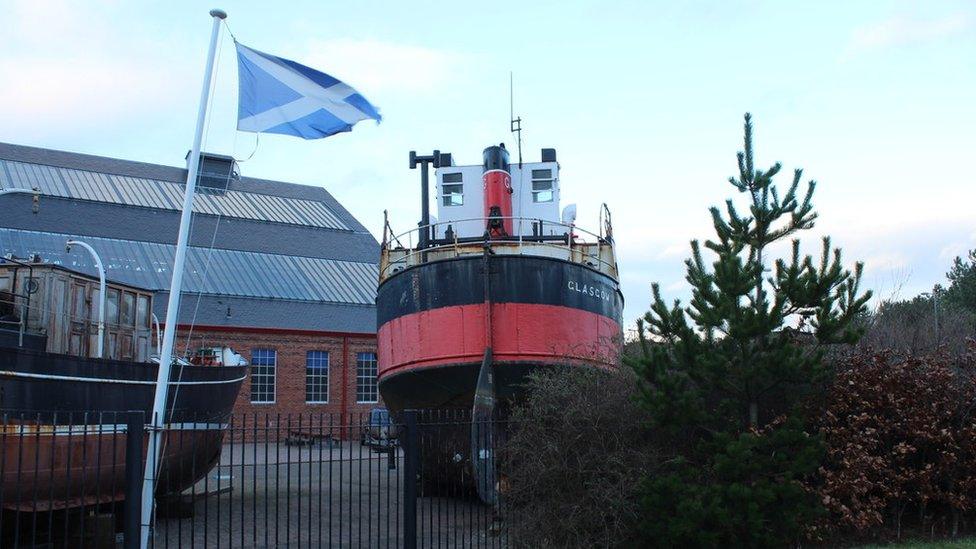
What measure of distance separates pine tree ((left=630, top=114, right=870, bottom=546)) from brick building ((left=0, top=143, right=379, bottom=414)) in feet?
74.4

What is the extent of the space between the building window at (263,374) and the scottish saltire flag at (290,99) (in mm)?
25278

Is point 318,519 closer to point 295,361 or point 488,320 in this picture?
point 488,320

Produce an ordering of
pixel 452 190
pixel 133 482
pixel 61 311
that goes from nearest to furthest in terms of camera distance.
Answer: pixel 133 482 < pixel 61 311 < pixel 452 190

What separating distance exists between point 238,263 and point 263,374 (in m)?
5.54

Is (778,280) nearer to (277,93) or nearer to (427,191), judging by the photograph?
(277,93)

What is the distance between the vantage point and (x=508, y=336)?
48.1 ft

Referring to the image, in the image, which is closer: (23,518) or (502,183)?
(23,518)

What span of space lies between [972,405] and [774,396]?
271 centimetres

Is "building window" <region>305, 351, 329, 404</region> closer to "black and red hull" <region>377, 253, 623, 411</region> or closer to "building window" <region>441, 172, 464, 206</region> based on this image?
"building window" <region>441, 172, 464, 206</region>

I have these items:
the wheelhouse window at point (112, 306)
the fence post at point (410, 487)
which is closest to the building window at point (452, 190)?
the wheelhouse window at point (112, 306)

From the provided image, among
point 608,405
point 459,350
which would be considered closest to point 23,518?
point 459,350

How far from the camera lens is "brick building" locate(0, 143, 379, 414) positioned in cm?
3406

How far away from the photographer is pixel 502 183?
17.8 metres

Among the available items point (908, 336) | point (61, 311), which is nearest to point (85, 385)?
point (61, 311)
